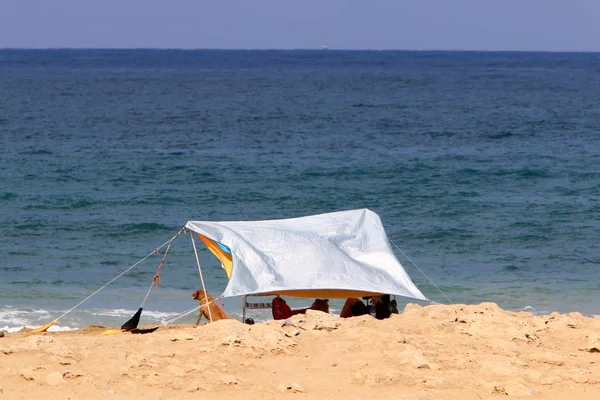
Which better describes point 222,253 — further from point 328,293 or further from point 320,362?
point 320,362

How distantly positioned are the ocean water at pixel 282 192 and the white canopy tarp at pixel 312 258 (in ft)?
8.95

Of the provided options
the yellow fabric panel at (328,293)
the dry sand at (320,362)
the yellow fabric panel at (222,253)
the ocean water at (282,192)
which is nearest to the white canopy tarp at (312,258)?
the yellow fabric panel at (328,293)

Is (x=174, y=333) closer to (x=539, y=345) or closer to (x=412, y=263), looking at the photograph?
(x=539, y=345)

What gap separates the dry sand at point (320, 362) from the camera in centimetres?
1025

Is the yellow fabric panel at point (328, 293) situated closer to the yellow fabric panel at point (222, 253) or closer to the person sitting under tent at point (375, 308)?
the person sitting under tent at point (375, 308)

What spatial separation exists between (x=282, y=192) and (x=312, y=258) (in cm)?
1501

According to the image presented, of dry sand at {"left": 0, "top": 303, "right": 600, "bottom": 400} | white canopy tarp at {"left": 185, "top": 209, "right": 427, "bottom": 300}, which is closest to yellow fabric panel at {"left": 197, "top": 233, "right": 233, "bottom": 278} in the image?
white canopy tarp at {"left": 185, "top": 209, "right": 427, "bottom": 300}

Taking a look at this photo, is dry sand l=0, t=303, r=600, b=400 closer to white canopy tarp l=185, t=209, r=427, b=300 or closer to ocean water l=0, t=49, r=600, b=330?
white canopy tarp l=185, t=209, r=427, b=300

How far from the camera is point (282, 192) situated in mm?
29656

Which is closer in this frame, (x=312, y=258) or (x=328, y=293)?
(x=312, y=258)

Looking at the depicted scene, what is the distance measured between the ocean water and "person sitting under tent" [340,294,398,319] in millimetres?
3071

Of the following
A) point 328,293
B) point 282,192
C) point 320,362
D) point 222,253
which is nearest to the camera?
point 320,362

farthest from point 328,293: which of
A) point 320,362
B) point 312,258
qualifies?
point 320,362

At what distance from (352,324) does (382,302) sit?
2160 millimetres
